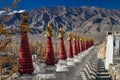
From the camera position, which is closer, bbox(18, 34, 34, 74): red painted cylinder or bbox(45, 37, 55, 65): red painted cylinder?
bbox(18, 34, 34, 74): red painted cylinder

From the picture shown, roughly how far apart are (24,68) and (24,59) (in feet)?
1.05

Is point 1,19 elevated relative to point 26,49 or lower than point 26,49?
elevated

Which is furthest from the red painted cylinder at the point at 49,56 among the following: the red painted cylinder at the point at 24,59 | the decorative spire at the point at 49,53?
the red painted cylinder at the point at 24,59

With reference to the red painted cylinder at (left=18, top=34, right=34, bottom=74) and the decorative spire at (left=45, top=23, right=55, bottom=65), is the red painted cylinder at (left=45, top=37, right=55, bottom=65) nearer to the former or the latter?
the decorative spire at (left=45, top=23, right=55, bottom=65)

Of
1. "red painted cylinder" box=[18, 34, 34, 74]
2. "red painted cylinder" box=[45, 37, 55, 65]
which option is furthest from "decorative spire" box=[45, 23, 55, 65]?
"red painted cylinder" box=[18, 34, 34, 74]

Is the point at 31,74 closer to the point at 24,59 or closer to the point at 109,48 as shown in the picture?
the point at 24,59

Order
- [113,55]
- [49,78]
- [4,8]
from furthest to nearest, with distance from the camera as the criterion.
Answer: [113,55], [49,78], [4,8]

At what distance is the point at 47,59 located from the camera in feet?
56.3

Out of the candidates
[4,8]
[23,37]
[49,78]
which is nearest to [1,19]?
[4,8]

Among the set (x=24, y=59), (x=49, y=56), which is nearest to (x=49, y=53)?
(x=49, y=56)

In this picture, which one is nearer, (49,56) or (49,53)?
(49,56)

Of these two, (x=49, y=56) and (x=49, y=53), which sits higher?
(x=49, y=53)

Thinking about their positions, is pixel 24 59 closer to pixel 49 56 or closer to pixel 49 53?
pixel 49 56

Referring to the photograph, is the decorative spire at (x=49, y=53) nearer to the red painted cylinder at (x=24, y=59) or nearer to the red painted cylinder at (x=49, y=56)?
the red painted cylinder at (x=49, y=56)
